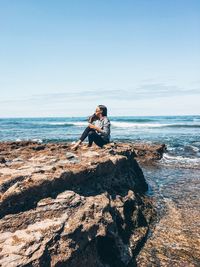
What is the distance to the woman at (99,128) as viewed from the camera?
37.2ft

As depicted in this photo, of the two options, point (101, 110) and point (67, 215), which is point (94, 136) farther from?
point (67, 215)

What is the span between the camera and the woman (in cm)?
1134

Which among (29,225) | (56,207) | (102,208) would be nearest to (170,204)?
(102,208)

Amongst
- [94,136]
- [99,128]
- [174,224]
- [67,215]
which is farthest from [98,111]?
[67,215]

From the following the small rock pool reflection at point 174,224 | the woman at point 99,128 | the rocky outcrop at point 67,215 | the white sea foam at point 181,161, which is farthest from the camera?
the white sea foam at point 181,161

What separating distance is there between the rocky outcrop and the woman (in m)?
2.78

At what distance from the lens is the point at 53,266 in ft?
16.7

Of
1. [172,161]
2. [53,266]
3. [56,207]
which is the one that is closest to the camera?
[53,266]

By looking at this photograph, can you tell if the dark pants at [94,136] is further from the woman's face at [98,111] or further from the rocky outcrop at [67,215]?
the rocky outcrop at [67,215]

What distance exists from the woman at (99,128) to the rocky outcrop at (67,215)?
278 centimetres

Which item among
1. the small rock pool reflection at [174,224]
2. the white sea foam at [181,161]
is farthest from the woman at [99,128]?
the white sea foam at [181,161]

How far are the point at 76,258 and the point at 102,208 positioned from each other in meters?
1.37

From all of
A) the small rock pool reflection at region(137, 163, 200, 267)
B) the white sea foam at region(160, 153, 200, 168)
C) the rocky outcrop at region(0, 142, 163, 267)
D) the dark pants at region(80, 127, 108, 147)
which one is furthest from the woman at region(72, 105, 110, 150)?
the white sea foam at region(160, 153, 200, 168)

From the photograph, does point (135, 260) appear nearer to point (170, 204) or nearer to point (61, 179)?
point (61, 179)
